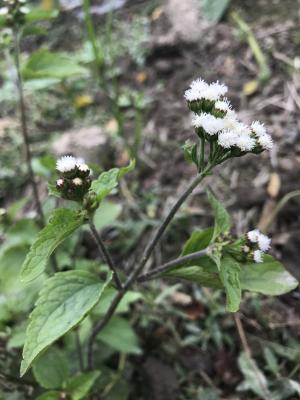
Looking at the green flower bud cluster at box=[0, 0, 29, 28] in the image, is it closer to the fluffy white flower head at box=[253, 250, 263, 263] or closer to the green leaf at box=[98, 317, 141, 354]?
the green leaf at box=[98, 317, 141, 354]

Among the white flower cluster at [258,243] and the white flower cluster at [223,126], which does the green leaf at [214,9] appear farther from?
the white flower cluster at [258,243]

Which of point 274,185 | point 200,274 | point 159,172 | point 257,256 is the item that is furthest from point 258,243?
point 159,172

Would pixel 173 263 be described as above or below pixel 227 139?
below

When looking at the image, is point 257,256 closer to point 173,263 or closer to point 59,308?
point 173,263

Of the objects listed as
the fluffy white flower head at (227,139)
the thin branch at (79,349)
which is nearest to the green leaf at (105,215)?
the thin branch at (79,349)

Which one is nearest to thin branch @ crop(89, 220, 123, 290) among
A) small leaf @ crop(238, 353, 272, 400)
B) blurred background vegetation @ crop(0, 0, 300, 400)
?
blurred background vegetation @ crop(0, 0, 300, 400)

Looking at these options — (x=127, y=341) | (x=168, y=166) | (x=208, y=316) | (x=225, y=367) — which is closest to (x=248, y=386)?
(x=225, y=367)
